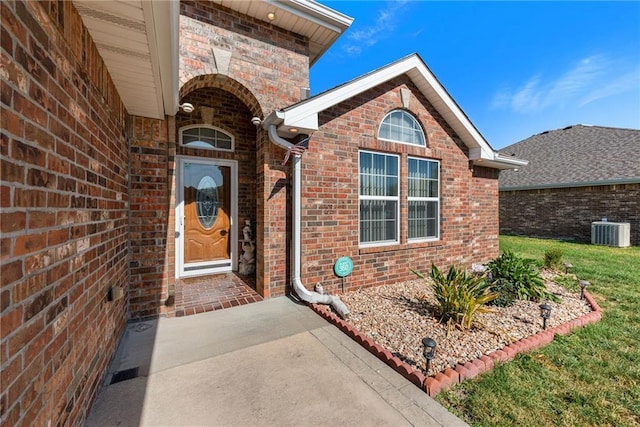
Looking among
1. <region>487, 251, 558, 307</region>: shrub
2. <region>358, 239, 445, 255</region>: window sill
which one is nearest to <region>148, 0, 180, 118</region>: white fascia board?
<region>358, 239, 445, 255</region>: window sill

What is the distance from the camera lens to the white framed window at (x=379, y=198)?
5230mm

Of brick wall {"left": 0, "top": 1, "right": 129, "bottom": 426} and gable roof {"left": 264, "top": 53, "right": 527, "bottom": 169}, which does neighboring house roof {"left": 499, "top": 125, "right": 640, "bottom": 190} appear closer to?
gable roof {"left": 264, "top": 53, "right": 527, "bottom": 169}

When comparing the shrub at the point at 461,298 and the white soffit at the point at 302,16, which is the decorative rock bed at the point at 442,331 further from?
the white soffit at the point at 302,16

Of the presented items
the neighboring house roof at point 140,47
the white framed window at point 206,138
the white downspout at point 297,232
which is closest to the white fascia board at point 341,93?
the white downspout at point 297,232

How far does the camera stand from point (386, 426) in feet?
6.65

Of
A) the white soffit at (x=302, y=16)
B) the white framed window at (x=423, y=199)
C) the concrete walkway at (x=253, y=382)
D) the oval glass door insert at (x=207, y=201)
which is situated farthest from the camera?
the white framed window at (x=423, y=199)

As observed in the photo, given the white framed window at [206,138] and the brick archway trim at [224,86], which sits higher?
the brick archway trim at [224,86]

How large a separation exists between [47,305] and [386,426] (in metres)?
2.36

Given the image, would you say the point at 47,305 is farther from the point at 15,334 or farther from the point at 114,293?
the point at 114,293

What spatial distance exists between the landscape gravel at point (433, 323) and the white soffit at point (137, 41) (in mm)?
3691

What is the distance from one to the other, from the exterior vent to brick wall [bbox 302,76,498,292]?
29.3ft

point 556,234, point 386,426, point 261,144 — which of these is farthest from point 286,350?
point 556,234

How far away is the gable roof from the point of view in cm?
419

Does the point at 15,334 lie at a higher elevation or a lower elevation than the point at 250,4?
lower
